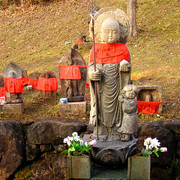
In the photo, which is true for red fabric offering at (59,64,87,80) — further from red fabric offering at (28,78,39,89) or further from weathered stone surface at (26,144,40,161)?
weathered stone surface at (26,144,40,161)

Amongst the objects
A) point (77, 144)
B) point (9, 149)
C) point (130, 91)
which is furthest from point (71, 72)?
point (77, 144)

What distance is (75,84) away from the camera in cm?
777

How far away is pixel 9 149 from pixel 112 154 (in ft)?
5.93

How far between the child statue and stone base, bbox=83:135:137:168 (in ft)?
0.82

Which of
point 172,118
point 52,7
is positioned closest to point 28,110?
point 172,118

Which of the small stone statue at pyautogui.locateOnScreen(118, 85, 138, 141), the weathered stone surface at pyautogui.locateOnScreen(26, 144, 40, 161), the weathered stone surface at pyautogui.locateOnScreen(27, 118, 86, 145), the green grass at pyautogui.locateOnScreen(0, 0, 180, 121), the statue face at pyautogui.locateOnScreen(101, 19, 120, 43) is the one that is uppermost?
the green grass at pyautogui.locateOnScreen(0, 0, 180, 121)

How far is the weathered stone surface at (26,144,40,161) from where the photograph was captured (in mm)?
4348

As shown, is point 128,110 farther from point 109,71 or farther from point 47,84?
point 47,84

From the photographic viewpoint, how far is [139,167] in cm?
327

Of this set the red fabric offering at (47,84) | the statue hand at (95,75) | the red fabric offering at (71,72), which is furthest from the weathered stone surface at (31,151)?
the red fabric offering at (47,84)

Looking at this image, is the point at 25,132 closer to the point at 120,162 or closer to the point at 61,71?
the point at 120,162

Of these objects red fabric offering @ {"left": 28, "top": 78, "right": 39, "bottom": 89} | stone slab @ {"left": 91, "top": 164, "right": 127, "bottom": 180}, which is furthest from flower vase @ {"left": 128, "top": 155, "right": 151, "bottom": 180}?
red fabric offering @ {"left": 28, "top": 78, "right": 39, "bottom": 89}

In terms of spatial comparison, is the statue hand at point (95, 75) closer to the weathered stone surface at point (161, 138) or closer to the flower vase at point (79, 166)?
the flower vase at point (79, 166)

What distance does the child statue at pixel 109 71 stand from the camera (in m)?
3.75
